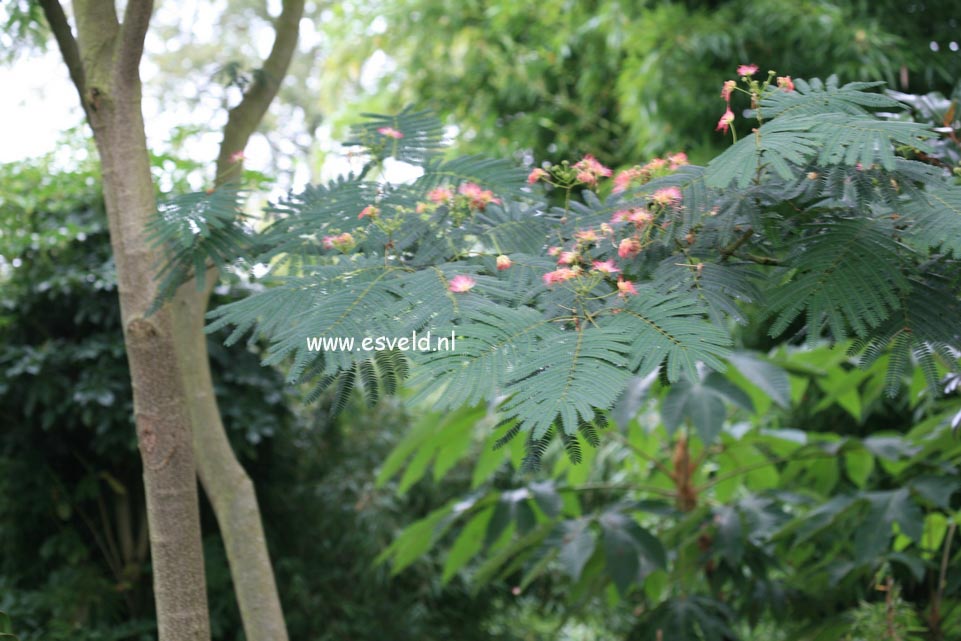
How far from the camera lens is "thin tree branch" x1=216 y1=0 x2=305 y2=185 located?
1.94 metres

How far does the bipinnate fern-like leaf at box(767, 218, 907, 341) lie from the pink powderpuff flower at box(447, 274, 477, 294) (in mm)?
380

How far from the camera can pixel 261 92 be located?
78.6 inches

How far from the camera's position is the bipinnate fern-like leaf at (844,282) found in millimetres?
1181

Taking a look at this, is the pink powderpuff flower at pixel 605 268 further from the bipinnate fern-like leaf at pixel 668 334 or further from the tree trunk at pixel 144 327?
the tree trunk at pixel 144 327

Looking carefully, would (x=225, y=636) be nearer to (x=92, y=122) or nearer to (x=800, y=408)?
(x=92, y=122)

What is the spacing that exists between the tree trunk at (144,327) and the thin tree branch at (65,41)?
67 millimetres

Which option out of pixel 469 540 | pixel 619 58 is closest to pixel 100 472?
pixel 469 540

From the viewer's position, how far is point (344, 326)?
112cm

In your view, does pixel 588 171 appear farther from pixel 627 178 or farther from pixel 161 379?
pixel 161 379

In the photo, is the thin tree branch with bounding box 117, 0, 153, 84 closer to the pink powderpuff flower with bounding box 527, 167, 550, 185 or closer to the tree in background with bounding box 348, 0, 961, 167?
the pink powderpuff flower with bounding box 527, 167, 550, 185

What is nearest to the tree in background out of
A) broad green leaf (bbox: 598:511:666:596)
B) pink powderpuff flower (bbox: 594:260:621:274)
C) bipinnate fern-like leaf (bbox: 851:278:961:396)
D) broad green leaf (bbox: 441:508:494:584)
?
broad green leaf (bbox: 598:511:666:596)

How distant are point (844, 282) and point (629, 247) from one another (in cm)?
27

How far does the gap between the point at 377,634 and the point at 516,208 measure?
2002mm

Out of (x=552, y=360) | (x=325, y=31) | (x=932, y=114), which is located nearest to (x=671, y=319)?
(x=552, y=360)
